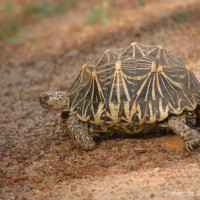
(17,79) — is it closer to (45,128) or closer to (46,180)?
(45,128)

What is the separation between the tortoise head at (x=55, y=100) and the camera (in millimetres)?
5574

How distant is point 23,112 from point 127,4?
18.7ft

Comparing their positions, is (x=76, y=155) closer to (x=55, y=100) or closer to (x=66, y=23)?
(x=55, y=100)

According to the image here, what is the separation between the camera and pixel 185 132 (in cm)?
489

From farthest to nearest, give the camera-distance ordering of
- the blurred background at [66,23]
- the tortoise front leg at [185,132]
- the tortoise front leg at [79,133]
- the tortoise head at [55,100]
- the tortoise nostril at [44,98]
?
the blurred background at [66,23] < the tortoise nostril at [44,98] < the tortoise head at [55,100] < the tortoise front leg at [79,133] < the tortoise front leg at [185,132]

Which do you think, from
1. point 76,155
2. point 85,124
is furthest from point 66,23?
point 76,155

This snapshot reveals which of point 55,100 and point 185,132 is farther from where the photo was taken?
point 55,100

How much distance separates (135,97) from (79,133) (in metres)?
0.71

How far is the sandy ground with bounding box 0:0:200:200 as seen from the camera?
4.40m

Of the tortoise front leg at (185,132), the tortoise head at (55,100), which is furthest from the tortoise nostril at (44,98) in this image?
the tortoise front leg at (185,132)

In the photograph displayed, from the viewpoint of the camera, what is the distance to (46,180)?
484cm

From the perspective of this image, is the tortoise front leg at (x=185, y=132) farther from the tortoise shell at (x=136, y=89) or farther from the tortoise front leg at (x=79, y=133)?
the tortoise front leg at (x=79, y=133)

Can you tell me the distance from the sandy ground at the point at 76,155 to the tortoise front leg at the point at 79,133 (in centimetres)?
9

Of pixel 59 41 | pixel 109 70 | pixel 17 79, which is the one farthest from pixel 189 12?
pixel 109 70
